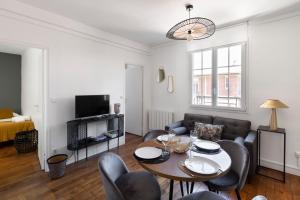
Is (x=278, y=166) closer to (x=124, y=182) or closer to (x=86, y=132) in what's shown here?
(x=124, y=182)

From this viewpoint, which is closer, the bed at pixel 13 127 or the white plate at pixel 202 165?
the white plate at pixel 202 165

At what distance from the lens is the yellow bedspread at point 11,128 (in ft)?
12.5

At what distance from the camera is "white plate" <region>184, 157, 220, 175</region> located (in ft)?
4.30

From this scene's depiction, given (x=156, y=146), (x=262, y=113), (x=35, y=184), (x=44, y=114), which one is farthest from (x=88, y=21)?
(x=262, y=113)

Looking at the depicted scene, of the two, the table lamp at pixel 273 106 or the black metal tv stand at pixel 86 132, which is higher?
the table lamp at pixel 273 106

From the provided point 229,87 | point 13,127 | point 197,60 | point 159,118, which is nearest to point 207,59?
point 197,60

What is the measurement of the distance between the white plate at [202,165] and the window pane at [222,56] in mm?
2625

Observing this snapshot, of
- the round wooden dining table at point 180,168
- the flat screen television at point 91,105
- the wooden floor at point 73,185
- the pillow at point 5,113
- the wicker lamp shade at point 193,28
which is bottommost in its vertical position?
the wooden floor at point 73,185

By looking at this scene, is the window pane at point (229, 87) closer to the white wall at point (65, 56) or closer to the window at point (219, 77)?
the window at point (219, 77)

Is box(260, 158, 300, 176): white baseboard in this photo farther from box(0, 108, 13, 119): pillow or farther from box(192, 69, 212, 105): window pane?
Answer: box(0, 108, 13, 119): pillow

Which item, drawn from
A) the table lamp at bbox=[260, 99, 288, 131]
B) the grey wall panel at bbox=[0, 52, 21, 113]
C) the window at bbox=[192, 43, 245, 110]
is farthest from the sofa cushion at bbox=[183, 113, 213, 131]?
the grey wall panel at bbox=[0, 52, 21, 113]

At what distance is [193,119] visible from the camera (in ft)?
11.9

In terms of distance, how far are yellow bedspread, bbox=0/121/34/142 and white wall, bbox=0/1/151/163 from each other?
70.3 inches

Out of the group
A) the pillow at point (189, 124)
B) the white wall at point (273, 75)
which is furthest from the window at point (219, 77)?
the pillow at point (189, 124)
